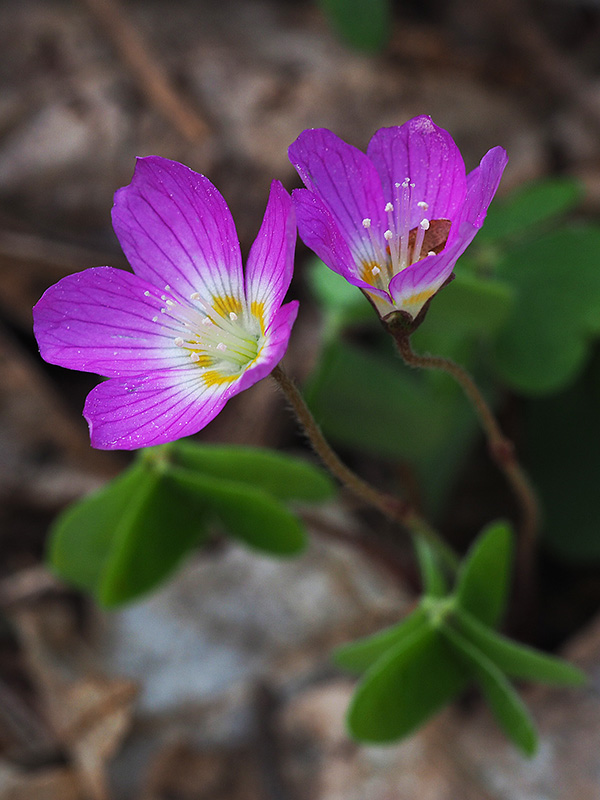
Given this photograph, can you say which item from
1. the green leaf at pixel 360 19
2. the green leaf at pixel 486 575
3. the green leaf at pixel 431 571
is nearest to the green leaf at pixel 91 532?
the green leaf at pixel 431 571

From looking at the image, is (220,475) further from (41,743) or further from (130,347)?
(41,743)

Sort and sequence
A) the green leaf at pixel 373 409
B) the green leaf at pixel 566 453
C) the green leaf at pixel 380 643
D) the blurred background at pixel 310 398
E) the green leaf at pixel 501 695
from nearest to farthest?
the green leaf at pixel 501 695 → the green leaf at pixel 380 643 → the blurred background at pixel 310 398 → the green leaf at pixel 373 409 → the green leaf at pixel 566 453

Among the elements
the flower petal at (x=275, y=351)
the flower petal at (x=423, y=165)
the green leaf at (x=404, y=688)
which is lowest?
the green leaf at (x=404, y=688)

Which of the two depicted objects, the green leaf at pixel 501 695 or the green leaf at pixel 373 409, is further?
the green leaf at pixel 373 409

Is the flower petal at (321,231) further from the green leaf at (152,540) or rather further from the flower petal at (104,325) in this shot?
the green leaf at (152,540)

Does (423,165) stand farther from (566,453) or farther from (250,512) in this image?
(566,453)

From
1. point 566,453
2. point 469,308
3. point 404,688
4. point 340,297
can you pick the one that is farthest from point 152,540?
point 566,453
